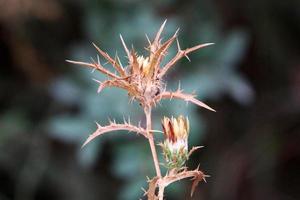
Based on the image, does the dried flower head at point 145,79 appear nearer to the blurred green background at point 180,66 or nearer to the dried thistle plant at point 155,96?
the dried thistle plant at point 155,96

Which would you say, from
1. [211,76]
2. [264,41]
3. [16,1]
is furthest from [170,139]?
[264,41]

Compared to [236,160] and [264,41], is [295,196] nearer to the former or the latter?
[236,160]

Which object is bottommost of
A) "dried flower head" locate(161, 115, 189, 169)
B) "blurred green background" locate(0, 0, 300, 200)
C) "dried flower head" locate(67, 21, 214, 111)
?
"blurred green background" locate(0, 0, 300, 200)

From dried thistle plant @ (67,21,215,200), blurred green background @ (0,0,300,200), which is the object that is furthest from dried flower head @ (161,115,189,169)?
blurred green background @ (0,0,300,200)

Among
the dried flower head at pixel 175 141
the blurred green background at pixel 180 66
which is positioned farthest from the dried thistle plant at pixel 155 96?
the blurred green background at pixel 180 66

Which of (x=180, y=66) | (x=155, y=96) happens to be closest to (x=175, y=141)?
(x=155, y=96)

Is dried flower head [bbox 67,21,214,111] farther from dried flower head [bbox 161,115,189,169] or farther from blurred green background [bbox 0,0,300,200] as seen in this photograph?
blurred green background [bbox 0,0,300,200]
